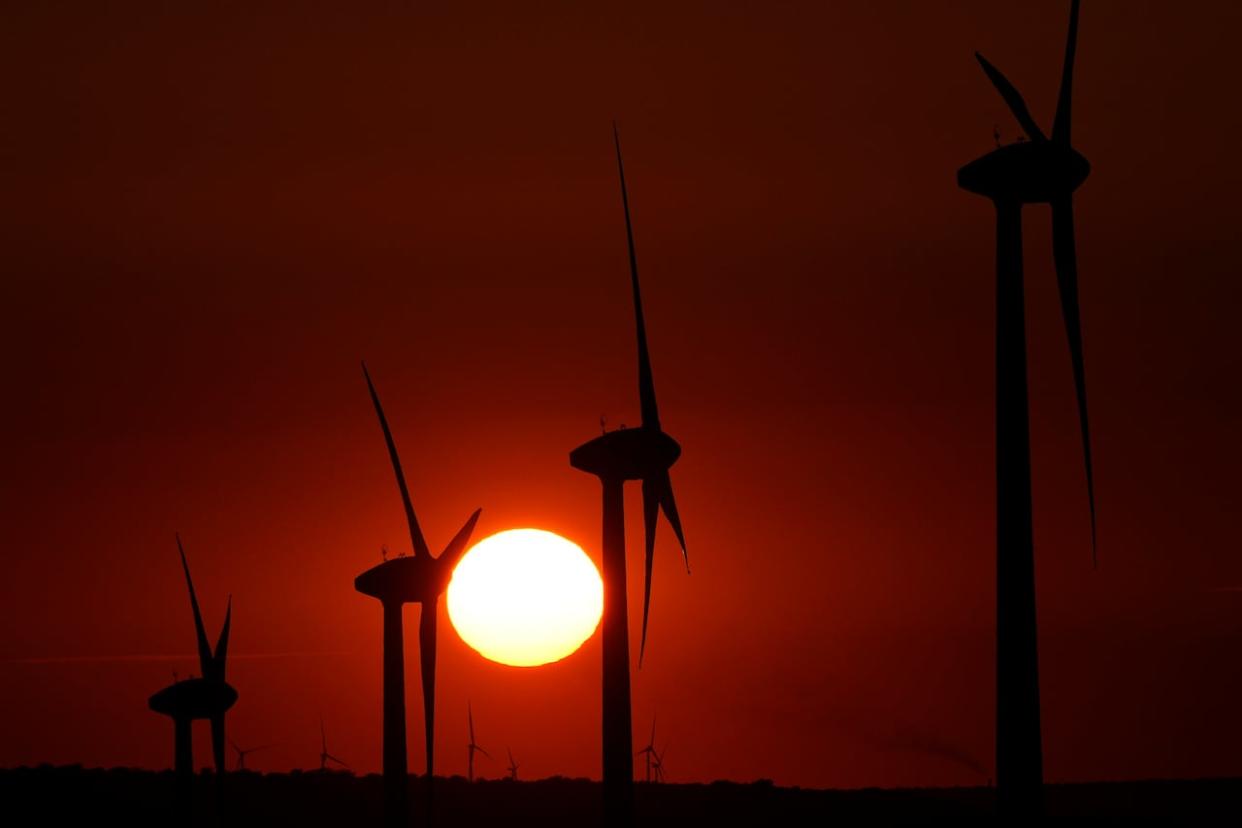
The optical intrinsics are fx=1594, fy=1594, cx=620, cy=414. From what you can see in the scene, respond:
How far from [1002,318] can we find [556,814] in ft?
256

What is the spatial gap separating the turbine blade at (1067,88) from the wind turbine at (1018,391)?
0.08ft

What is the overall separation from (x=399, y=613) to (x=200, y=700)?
11.6 metres

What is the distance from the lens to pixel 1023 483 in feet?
113

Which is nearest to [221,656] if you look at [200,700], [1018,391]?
[200,700]

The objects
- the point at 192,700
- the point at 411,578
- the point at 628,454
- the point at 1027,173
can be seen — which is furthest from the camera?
the point at 192,700

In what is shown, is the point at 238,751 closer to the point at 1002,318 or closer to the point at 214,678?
the point at 214,678

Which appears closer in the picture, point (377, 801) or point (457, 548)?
point (457, 548)

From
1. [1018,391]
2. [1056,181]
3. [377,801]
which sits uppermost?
[1056,181]

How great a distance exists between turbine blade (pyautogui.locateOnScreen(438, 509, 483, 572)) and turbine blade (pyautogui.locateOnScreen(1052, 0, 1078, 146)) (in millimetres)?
23998

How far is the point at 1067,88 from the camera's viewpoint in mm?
38656

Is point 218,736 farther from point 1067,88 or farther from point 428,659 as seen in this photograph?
point 1067,88

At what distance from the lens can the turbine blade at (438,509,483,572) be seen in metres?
54.0

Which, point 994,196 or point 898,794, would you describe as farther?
point 898,794

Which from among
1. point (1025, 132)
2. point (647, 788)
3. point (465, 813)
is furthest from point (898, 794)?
point (1025, 132)
